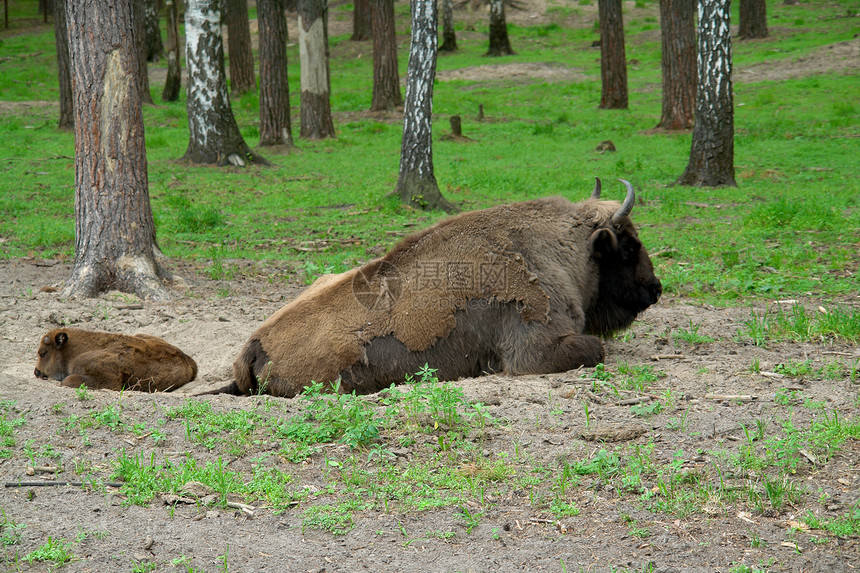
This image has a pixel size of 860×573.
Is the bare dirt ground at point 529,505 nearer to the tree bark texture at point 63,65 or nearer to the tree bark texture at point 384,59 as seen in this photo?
the tree bark texture at point 63,65

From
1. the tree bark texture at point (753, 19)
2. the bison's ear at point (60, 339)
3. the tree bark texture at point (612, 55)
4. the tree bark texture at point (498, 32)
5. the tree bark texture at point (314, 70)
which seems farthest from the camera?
the tree bark texture at point (498, 32)

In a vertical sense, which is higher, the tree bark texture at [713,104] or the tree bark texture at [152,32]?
the tree bark texture at [152,32]

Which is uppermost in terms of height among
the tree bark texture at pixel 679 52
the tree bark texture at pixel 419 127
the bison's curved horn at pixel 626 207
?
the tree bark texture at pixel 679 52

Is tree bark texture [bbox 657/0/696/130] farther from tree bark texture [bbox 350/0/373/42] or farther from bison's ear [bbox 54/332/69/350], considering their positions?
tree bark texture [bbox 350/0/373/42]

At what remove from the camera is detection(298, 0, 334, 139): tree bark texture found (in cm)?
1795

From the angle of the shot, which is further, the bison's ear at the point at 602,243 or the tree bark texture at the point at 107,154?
the tree bark texture at the point at 107,154

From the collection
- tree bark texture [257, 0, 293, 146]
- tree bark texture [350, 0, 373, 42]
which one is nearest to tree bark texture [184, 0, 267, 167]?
tree bark texture [257, 0, 293, 146]

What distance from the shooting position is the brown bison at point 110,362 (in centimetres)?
612

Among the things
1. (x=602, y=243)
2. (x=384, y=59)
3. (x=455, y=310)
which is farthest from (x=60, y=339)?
(x=384, y=59)

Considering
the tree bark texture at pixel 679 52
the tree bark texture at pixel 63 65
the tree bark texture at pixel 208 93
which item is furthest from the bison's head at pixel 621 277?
the tree bark texture at pixel 63 65

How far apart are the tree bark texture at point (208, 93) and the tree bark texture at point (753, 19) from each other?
74.5 feet

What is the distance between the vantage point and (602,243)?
6234 millimetres

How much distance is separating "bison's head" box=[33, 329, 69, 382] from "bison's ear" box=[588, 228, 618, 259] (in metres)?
4.20

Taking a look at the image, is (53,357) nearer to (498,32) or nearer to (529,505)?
(529,505)
